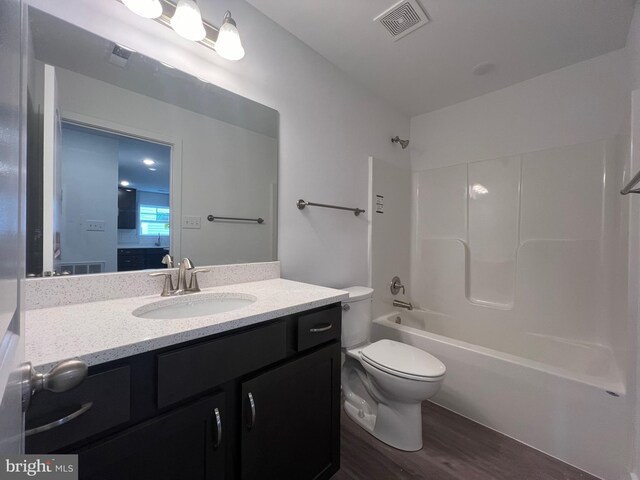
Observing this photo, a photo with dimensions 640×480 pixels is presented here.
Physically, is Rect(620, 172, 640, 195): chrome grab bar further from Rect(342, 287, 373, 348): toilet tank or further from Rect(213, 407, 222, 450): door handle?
Rect(213, 407, 222, 450): door handle

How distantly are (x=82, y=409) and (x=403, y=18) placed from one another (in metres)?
2.01

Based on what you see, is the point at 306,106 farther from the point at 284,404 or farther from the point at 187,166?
the point at 284,404

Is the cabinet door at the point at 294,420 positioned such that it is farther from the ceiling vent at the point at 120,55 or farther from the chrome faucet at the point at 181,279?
the ceiling vent at the point at 120,55

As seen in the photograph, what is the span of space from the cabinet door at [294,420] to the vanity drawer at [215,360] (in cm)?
6

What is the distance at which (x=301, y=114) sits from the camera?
5.33ft

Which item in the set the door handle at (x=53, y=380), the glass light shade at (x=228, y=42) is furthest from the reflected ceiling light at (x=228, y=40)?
the door handle at (x=53, y=380)

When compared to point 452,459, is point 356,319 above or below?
above

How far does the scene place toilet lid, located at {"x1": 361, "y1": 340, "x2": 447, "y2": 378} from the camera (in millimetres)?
1289

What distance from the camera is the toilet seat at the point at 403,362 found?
127cm

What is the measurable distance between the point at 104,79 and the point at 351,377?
1.99 meters

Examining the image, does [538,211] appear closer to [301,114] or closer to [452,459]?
[452,459]

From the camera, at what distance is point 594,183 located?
172cm

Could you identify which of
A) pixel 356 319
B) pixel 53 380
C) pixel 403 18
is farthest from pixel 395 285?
pixel 53 380

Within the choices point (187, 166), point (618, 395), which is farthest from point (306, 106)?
point (618, 395)
